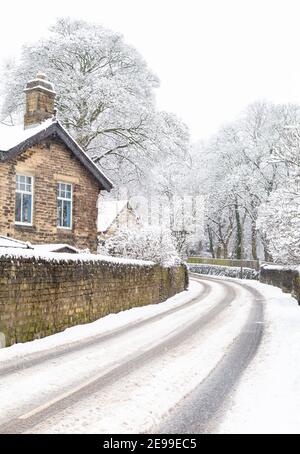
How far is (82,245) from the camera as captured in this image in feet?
73.5

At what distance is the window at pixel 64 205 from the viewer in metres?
21.5

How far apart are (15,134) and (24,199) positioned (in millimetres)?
3024

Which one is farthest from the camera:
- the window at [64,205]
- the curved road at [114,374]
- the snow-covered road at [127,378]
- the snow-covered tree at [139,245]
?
the snow-covered tree at [139,245]

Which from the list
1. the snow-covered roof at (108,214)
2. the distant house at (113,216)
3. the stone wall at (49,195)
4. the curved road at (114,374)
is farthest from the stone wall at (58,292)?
the snow-covered roof at (108,214)

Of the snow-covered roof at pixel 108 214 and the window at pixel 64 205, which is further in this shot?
the snow-covered roof at pixel 108 214

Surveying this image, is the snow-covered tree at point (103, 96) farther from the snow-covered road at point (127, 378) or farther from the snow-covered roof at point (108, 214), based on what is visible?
the snow-covered road at point (127, 378)

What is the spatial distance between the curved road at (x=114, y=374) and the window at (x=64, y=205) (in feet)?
27.5

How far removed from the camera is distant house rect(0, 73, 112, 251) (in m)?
19.3

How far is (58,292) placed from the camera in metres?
12.9

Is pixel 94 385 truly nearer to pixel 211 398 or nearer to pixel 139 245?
pixel 211 398

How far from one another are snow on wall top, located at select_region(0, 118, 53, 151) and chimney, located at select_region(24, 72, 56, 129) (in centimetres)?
67

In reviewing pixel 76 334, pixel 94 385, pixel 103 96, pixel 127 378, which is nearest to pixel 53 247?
pixel 76 334
